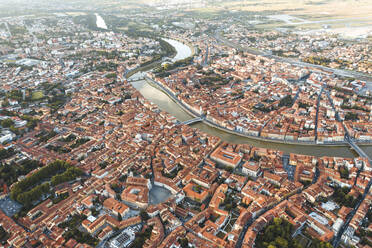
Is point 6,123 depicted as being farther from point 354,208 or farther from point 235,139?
point 354,208

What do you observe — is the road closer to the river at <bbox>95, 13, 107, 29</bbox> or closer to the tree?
the tree

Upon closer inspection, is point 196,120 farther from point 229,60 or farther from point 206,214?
point 229,60

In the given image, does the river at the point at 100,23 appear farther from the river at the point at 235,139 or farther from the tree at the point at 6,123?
the tree at the point at 6,123

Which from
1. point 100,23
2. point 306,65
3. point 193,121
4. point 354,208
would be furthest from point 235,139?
point 100,23

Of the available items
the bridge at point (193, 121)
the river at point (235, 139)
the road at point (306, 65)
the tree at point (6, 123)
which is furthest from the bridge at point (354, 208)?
the tree at point (6, 123)

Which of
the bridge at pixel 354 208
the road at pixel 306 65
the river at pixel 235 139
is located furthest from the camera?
the road at pixel 306 65

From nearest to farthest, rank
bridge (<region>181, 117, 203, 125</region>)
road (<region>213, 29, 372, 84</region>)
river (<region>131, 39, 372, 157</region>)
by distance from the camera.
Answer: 1. river (<region>131, 39, 372, 157</region>)
2. bridge (<region>181, 117, 203, 125</region>)
3. road (<region>213, 29, 372, 84</region>)

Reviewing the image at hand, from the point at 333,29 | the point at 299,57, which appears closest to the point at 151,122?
the point at 299,57

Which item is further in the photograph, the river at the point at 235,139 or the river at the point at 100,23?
the river at the point at 100,23

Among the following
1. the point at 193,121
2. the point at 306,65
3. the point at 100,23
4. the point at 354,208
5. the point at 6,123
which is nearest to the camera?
the point at 354,208

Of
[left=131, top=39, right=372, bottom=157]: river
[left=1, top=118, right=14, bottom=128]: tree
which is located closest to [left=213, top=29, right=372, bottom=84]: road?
[left=131, top=39, right=372, bottom=157]: river

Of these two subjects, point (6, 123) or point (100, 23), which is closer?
point (6, 123)
